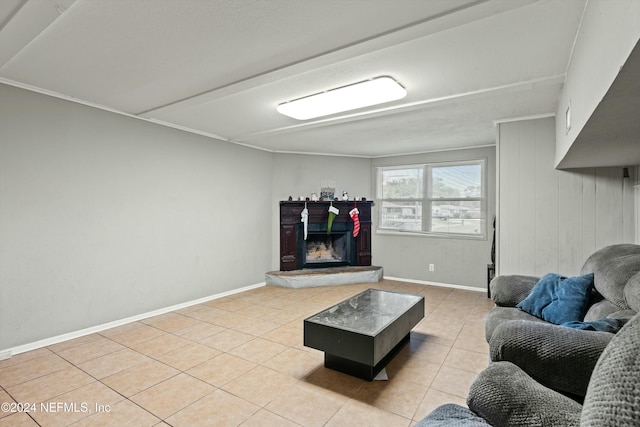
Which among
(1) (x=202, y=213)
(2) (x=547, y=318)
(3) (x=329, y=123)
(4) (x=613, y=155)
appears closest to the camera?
(2) (x=547, y=318)

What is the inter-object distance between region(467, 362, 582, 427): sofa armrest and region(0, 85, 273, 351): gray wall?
353 centimetres

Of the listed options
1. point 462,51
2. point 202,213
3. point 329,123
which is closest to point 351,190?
point 329,123

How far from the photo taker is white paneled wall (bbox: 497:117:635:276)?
9.87ft

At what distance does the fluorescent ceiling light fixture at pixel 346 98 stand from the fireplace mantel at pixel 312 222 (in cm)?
238

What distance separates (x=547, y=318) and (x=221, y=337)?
2.71 metres

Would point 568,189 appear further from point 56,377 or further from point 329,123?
point 56,377

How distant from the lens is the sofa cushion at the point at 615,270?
1790 mm

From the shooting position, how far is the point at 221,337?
3.14 meters

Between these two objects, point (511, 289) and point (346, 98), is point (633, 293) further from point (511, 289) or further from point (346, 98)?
point (346, 98)

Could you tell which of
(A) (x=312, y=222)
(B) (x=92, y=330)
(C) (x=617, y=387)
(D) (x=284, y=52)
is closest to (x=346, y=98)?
(D) (x=284, y=52)

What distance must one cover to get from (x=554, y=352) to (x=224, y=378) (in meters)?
2.07

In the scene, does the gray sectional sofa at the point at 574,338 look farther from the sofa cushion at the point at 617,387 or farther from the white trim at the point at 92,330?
the white trim at the point at 92,330

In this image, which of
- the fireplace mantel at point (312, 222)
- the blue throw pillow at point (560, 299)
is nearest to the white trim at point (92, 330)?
the fireplace mantel at point (312, 222)

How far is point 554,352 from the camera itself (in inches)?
55.8
